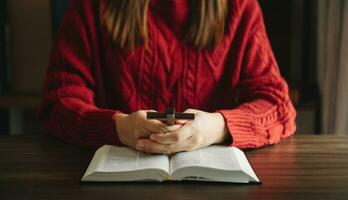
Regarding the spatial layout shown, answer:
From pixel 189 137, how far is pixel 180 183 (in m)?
0.16

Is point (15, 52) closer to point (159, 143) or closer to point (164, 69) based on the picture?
point (164, 69)

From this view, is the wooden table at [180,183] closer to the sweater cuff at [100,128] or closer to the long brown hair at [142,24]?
the sweater cuff at [100,128]

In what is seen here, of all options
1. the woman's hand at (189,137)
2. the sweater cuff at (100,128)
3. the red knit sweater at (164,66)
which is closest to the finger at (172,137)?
the woman's hand at (189,137)

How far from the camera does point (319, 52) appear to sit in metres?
2.25

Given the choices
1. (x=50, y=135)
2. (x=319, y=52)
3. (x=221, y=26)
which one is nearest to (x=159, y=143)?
(x=50, y=135)

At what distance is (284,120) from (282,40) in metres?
1.02

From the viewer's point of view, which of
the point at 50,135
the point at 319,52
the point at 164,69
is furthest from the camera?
the point at 319,52

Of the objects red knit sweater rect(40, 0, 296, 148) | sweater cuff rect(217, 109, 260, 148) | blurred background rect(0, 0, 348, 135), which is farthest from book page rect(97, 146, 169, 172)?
blurred background rect(0, 0, 348, 135)

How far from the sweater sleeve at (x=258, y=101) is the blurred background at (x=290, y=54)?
629 millimetres

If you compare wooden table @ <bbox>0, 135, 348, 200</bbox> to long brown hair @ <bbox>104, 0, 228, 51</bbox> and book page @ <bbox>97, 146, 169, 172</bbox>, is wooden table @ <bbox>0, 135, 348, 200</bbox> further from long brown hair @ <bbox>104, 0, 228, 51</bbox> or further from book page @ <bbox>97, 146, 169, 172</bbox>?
A: long brown hair @ <bbox>104, 0, 228, 51</bbox>

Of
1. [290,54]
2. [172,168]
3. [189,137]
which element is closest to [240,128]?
[189,137]

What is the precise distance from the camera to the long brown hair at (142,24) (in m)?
1.53

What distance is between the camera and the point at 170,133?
116 centimetres

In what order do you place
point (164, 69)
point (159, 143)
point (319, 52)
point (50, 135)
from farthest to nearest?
point (319, 52) < point (164, 69) < point (50, 135) < point (159, 143)
